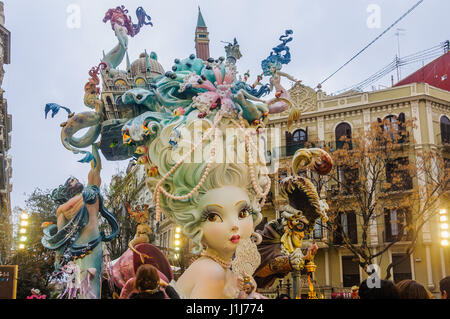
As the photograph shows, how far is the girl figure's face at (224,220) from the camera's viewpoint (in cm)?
401

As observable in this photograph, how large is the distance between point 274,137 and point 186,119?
883mm

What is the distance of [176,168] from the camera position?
4129mm

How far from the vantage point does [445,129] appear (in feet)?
76.2

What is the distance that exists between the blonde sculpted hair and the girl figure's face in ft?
0.18

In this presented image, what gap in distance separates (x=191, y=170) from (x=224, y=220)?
483mm

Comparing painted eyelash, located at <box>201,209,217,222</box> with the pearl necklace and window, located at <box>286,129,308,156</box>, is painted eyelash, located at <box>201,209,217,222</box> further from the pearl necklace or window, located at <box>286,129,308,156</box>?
window, located at <box>286,129,308,156</box>

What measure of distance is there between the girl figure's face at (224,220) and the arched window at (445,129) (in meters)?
20.9

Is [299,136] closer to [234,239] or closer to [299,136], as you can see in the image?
[299,136]

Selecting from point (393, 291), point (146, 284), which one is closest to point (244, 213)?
point (146, 284)

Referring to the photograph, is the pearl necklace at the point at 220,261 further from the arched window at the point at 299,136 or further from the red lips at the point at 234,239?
the arched window at the point at 299,136

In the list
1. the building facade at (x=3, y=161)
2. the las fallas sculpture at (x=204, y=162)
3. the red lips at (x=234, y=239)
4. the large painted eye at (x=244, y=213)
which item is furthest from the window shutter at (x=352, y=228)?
the red lips at (x=234, y=239)

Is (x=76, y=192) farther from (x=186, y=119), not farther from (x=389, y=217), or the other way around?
(x=389, y=217)
